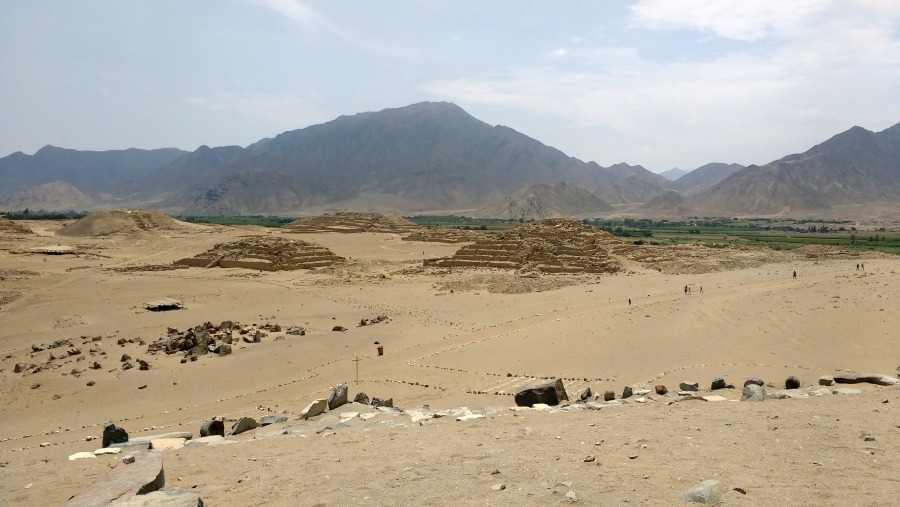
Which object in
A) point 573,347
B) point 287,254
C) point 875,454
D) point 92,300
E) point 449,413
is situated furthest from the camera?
point 287,254

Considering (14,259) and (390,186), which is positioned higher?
(390,186)

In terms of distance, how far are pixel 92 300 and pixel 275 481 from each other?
926 inches

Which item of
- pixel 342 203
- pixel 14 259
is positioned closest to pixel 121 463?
pixel 14 259

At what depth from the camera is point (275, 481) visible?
18.5ft

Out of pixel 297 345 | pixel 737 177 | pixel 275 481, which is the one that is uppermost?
pixel 737 177

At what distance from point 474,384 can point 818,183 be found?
161 meters

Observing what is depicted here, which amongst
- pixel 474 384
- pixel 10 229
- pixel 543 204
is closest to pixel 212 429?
pixel 474 384

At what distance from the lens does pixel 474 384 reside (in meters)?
12.5

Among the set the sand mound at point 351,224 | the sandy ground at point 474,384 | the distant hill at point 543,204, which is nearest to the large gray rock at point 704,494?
the sandy ground at point 474,384

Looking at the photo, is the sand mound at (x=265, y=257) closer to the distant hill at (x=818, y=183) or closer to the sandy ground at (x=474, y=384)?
the sandy ground at (x=474, y=384)

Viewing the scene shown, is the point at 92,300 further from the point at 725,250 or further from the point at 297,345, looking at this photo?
the point at 725,250

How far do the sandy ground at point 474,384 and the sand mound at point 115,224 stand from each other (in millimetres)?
29372

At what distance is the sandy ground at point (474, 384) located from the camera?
5.34 meters

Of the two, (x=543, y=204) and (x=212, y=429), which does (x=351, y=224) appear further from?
(x=543, y=204)
